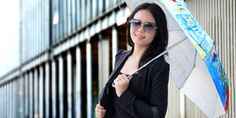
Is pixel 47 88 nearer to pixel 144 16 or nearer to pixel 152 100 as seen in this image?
pixel 144 16

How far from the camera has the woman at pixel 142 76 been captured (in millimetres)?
3592

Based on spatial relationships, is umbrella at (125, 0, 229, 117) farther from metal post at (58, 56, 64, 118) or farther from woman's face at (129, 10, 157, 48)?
metal post at (58, 56, 64, 118)

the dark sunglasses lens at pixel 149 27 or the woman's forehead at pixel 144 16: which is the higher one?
the woman's forehead at pixel 144 16

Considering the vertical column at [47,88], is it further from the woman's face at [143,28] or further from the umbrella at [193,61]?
the woman's face at [143,28]

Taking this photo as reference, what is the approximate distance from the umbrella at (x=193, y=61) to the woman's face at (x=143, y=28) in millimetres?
119

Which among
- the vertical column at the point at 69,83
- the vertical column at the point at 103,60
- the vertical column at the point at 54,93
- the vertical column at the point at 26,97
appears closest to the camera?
the vertical column at the point at 103,60

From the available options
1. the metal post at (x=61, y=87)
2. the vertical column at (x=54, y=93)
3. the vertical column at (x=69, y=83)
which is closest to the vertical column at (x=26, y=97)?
the vertical column at (x=54, y=93)

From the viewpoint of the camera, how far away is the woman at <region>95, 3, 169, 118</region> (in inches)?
141

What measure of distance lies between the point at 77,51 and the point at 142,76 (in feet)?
59.5

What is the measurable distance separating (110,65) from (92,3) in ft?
9.56

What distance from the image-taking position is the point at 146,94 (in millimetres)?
3662

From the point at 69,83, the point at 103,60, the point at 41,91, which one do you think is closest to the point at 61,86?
the point at 69,83

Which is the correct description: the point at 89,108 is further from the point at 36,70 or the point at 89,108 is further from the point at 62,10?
the point at 36,70

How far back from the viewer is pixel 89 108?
20.0 m
